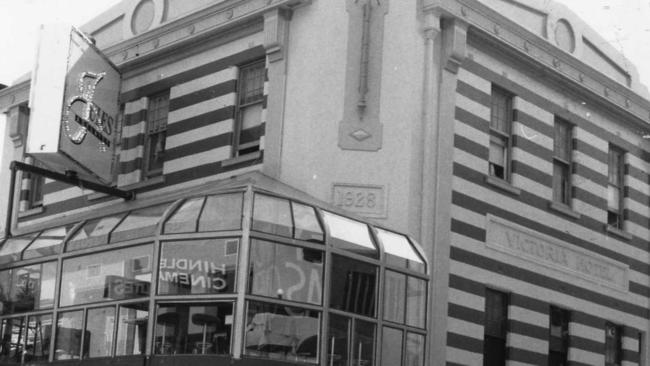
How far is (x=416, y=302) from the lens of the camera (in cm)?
2312

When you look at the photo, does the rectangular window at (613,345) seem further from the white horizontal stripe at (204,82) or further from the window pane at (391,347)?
the white horizontal stripe at (204,82)

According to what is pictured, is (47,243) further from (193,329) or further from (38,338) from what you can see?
(193,329)

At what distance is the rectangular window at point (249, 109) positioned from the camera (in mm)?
25719

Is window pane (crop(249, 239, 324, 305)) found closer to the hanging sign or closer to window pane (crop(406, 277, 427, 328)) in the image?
window pane (crop(406, 277, 427, 328))

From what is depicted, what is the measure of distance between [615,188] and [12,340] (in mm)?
14278

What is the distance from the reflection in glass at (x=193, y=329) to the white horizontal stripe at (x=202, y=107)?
642 cm

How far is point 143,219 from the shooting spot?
2223cm

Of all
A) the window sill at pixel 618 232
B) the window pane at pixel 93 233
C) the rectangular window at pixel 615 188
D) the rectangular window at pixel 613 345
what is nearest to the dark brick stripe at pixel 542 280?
the rectangular window at pixel 613 345

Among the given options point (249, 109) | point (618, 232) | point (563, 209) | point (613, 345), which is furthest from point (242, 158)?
point (613, 345)

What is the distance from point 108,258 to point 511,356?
8.54 meters

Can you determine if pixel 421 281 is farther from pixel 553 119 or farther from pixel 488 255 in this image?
pixel 553 119

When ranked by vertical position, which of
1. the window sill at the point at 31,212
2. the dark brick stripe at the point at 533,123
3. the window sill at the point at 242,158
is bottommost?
the window sill at the point at 31,212

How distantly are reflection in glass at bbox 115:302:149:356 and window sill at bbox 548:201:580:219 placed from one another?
992cm

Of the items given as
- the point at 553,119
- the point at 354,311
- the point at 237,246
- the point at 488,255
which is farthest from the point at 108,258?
the point at 553,119
